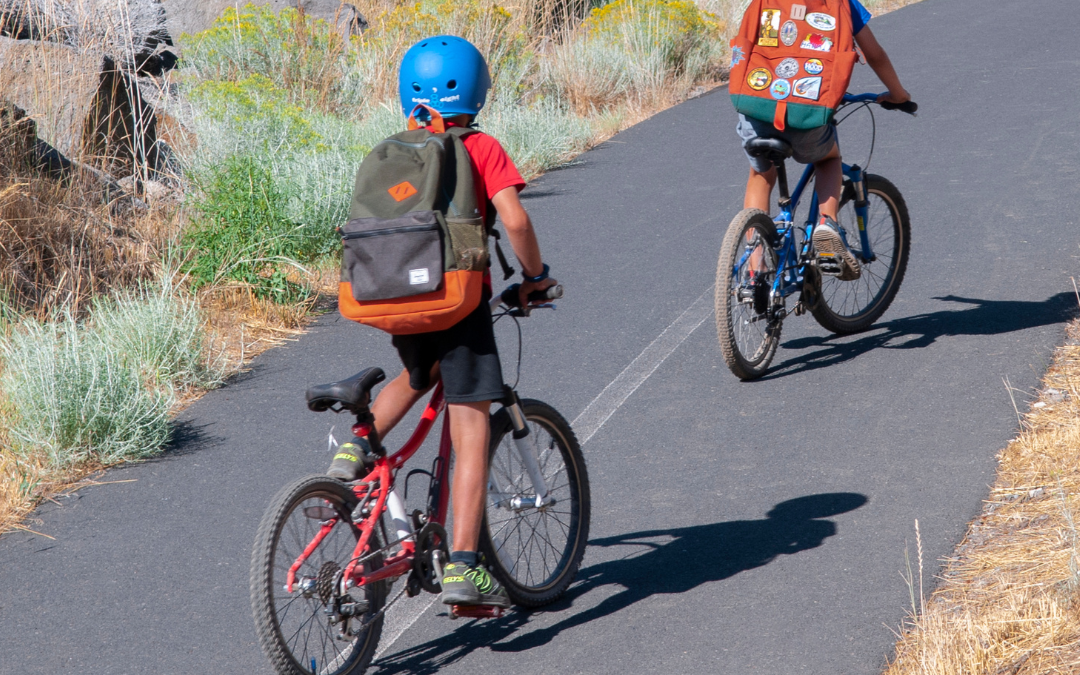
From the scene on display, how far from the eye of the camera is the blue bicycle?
19.3 feet

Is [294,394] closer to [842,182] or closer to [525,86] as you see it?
[842,182]

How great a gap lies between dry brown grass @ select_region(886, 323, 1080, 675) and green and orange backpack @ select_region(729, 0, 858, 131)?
1.86 meters

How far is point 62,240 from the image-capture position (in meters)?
7.88

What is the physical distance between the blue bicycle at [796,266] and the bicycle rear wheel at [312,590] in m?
2.73

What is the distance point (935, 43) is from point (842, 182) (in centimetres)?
947

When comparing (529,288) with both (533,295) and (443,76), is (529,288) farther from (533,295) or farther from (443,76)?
(443,76)

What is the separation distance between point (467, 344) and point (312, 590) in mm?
867

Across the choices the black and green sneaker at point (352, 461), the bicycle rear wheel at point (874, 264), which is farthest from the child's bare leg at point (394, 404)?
the bicycle rear wheel at point (874, 264)

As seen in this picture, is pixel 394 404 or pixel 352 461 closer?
pixel 352 461

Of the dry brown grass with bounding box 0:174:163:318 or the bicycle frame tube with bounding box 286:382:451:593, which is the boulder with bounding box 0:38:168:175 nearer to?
the dry brown grass with bounding box 0:174:163:318

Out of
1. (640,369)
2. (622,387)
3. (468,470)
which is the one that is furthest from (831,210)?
(468,470)

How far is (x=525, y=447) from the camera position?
393cm

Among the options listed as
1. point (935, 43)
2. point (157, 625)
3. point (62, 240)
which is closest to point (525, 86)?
point (935, 43)

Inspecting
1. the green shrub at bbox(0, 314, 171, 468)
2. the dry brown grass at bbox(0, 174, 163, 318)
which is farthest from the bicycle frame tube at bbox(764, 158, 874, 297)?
the dry brown grass at bbox(0, 174, 163, 318)
